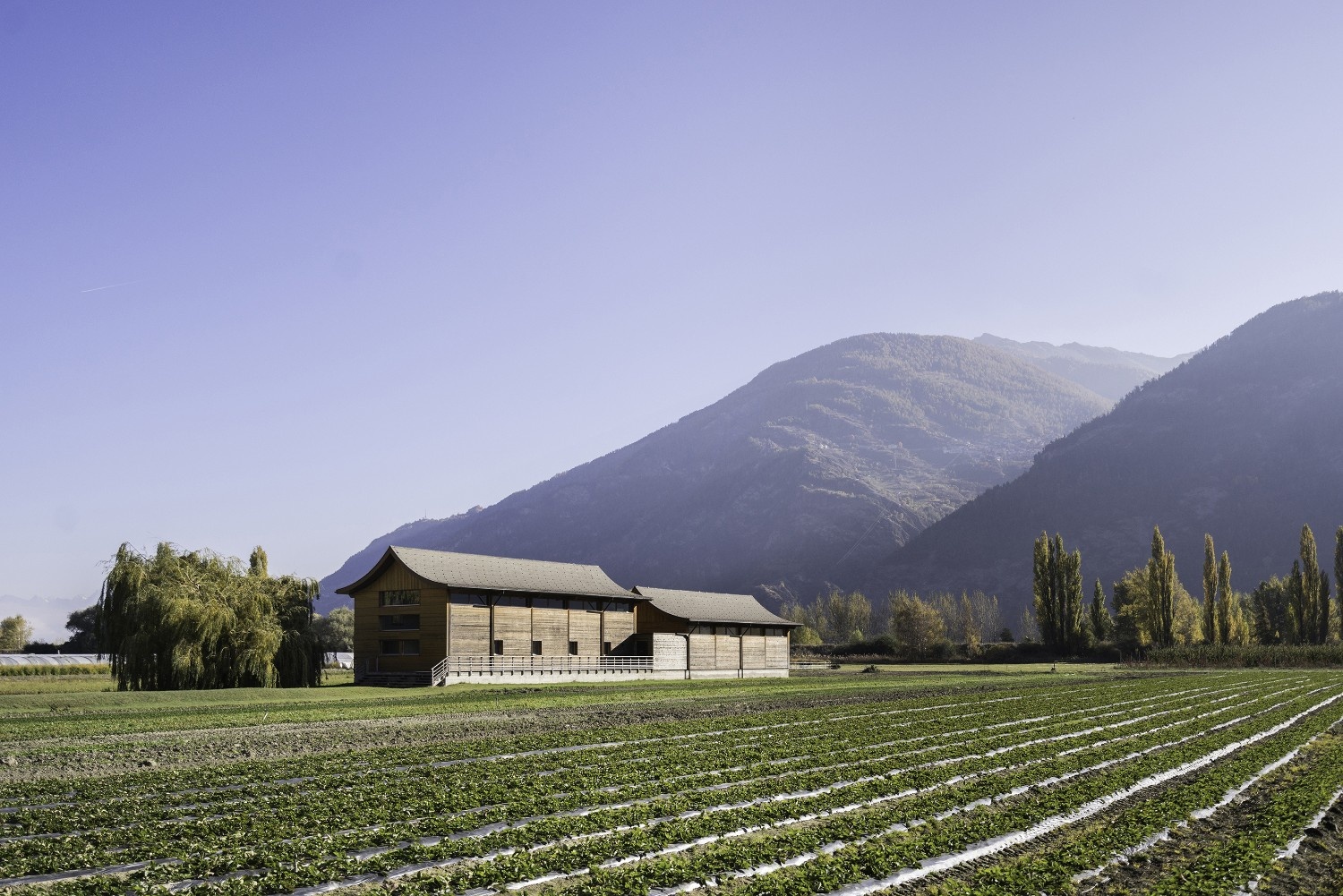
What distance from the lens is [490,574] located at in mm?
69750

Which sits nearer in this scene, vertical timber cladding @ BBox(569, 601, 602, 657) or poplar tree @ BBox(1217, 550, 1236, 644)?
vertical timber cladding @ BBox(569, 601, 602, 657)

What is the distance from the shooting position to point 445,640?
211ft

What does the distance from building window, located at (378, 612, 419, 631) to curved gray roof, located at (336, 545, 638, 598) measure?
306 cm

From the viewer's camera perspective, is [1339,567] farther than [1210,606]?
Yes

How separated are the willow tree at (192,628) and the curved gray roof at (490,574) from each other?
610cm

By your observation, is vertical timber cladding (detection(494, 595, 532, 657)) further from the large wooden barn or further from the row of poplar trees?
the row of poplar trees

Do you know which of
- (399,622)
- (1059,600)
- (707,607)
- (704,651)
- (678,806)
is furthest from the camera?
(1059,600)

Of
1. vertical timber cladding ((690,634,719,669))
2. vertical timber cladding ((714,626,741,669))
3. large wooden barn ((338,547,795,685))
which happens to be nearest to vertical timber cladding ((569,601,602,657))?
large wooden barn ((338,547,795,685))

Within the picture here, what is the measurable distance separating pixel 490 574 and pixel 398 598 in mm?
6295

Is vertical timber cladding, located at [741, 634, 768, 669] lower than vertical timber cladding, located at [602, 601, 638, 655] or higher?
lower

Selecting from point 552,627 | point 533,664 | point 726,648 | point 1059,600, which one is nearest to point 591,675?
point 552,627

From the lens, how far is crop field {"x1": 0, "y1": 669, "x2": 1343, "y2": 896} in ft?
38.7

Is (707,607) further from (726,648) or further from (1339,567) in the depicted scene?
(1339,567)

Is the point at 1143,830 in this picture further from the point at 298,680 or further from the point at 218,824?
the point at 298,680
